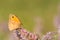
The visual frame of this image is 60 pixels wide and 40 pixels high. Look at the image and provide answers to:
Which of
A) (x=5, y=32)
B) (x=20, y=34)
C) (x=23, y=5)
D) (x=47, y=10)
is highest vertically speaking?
(x=23, y=5)

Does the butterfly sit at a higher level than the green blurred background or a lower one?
lower

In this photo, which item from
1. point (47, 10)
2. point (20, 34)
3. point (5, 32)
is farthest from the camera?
point (47, 10)

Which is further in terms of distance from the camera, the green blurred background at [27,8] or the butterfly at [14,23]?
the green blurred background at [27,8]

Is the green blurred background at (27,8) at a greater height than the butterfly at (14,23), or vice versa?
the green blurred background at (27,8)

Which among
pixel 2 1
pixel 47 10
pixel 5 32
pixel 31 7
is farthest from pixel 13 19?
pixel 2 1

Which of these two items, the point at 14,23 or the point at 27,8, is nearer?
the point at 14,23

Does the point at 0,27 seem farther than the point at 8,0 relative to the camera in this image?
No

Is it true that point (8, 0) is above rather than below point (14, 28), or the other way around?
above

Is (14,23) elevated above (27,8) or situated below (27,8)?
below

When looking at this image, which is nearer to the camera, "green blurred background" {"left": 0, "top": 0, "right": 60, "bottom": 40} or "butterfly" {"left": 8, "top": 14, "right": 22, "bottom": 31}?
"butterfly" {"left": 8, "top": 14, "right": 22, "bottom": 31}

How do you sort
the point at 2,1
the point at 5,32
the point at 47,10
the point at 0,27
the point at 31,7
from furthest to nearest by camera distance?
the point at 2,1
the point at 31,7
the point at 47,10
the point at 0,27
the point at 5,32

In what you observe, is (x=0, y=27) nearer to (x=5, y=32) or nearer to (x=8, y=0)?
(x=5, y=32)
